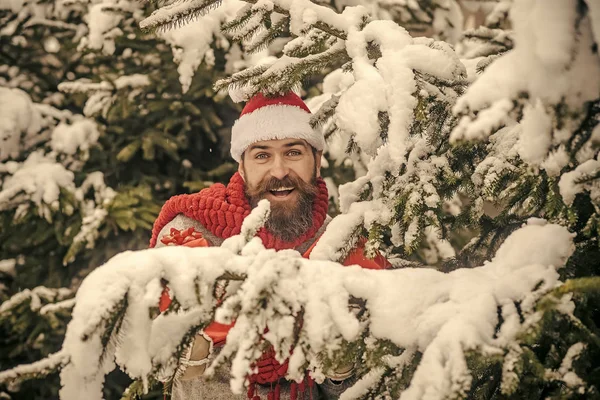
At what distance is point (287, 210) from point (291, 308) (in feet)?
5.29

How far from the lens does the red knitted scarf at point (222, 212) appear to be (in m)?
Answer: 2.48

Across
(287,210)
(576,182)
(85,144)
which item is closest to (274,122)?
(287,210)

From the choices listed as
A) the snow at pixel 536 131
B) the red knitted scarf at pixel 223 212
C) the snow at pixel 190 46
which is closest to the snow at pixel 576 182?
the snow at pixel 536 131

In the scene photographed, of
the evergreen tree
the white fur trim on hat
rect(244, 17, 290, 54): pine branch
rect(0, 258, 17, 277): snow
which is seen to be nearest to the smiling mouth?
the white fur trim on hat

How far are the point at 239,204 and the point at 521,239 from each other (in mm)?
1608

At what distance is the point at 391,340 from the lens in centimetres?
114

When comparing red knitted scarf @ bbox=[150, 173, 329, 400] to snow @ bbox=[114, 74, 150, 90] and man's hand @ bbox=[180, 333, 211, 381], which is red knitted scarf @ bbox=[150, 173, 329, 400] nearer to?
man's hand @ bbox=[180, 333, 211, 381]

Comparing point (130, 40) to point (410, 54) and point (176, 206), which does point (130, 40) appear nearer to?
point (176, 206)

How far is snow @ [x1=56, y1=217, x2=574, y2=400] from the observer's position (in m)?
1.01

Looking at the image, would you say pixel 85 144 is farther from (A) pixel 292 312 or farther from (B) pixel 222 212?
(A) pixel 292 312

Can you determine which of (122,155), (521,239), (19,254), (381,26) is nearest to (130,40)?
(122,155)

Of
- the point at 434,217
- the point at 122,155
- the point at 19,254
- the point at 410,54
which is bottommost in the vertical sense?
the point at 19,254

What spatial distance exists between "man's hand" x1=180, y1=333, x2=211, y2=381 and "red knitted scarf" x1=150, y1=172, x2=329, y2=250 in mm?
599

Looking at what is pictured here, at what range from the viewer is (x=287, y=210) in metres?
2.68
